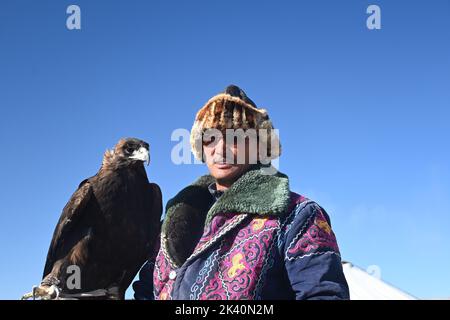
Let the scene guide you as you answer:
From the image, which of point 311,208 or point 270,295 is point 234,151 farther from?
point 270,295

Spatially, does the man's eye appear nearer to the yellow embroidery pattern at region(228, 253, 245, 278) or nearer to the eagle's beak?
the yellow embroidery pattern at region(228, 253, 245, 278)

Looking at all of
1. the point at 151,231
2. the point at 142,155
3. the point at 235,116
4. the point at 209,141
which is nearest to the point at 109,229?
the point at 151,231

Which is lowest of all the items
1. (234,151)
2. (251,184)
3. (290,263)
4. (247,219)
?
(290,263)

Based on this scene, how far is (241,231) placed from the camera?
2398 mm

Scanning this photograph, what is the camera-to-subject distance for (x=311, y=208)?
2375mm

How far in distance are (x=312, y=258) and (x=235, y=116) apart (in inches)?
33.5

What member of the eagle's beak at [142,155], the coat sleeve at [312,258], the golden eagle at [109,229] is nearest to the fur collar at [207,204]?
the coat sleeve at [312,258]

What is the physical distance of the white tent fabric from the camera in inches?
236

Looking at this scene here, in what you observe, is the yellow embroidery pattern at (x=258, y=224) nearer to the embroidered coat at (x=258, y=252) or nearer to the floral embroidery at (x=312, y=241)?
the embroidered coat at (x=258, y=252)

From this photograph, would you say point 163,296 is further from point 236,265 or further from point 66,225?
point 66,225

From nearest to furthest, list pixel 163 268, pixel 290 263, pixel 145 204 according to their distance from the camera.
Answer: pixel 290 263 → pixel 163 268 → pixel 145 204

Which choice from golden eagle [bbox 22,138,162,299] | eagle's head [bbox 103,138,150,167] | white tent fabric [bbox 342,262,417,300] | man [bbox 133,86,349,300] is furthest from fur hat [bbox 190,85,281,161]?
white tent fabric [bbox 342,262,417,300]

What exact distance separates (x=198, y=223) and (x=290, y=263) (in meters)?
0.68
